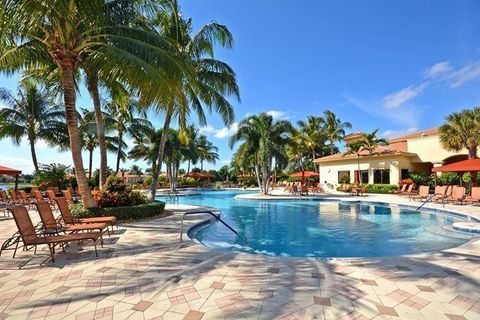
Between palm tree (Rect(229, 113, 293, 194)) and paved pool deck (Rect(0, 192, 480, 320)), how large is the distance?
60.1 feet

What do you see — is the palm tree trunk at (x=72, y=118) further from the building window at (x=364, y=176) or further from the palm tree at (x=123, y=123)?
the building window at (x=364, y=176)

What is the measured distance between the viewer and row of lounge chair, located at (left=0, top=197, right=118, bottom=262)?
19.1 ft

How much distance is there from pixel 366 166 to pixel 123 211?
24789 millimetres

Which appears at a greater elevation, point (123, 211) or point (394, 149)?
point (394, 149)

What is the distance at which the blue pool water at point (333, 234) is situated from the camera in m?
8.51

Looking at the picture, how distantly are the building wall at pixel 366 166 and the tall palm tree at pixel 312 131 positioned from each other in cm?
439

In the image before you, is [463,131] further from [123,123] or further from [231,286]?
[123,123]

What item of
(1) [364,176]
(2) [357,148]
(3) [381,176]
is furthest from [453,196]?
(1) [364,176]

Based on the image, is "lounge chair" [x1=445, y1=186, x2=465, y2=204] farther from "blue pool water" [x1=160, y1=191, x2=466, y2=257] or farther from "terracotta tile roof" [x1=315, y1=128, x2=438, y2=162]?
"terracotta tile roof" [x1=315, y1=128, x2=438, y2=162]

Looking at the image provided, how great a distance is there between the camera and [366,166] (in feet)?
96.8

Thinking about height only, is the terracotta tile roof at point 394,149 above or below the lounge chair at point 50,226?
above

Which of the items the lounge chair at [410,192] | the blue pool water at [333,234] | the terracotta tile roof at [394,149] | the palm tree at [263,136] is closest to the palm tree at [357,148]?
the terracotta tile roof at [394,149]

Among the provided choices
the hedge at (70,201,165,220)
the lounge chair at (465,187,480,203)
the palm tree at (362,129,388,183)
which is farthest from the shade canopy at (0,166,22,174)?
the palm tree at (362,129,388,183)

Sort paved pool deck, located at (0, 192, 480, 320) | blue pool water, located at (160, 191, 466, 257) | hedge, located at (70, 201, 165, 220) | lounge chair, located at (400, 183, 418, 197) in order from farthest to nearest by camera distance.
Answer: lounge chair, located at (400, 183, 418, 197) → hedge, located at (70, 201, 165, 220) → blue pool water, located at (160, 191, 466, 257) → paved pool deck, located at (0, 192, 480, 320)
